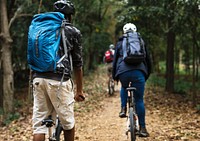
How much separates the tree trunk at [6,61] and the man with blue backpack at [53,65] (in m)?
8.44

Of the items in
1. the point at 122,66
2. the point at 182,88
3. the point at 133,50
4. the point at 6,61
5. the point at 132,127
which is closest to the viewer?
the point at 132,127

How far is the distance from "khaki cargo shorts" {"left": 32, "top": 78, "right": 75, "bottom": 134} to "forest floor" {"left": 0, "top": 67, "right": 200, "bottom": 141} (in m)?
3.04

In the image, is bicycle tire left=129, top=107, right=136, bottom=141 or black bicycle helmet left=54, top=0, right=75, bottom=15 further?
bicycle tire left=129, top=107, right=136, bottom=141

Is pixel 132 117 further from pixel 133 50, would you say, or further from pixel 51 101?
pixel 51 101

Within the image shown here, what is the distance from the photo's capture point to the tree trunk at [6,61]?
11894mm

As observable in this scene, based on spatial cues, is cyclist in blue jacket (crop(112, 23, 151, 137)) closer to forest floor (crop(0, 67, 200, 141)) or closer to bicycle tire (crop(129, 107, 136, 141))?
bicycle tire (crop(129, 107, 136, 141))

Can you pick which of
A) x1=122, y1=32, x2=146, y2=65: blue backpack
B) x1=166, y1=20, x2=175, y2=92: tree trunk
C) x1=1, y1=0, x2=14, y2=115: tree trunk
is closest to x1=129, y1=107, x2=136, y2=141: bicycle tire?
x1=122, y1=32, x2=146, y2=65: blue backpack

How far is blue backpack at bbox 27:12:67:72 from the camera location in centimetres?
360

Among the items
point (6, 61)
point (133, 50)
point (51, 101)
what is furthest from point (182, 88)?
point (51, 101)

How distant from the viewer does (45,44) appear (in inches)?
142

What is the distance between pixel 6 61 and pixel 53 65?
29.2 feet

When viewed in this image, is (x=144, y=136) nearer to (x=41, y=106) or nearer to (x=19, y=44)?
(x=41, y=106)

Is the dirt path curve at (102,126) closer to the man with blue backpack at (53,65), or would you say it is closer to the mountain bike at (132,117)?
the mountain bike at (132,117)

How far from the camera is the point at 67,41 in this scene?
3.81 meters
